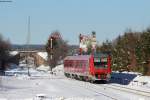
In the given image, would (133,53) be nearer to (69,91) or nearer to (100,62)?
(100,62)

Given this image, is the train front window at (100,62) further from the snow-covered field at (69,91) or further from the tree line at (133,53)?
the tree line at (133,53)

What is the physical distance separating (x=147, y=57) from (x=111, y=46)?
94.3ft

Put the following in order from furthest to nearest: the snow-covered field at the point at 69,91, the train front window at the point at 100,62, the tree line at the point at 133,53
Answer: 1. the tree line at the point at 133,53
2. the train front window at the point at 100,62
3. the snow-covered field at the point at 69,91

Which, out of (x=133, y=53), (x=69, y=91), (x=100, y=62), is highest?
(x=133, y=53)

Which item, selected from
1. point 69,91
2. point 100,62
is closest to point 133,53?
point 100,62

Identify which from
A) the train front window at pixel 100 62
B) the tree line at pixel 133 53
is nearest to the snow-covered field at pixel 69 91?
the train front window at pixel 100 62

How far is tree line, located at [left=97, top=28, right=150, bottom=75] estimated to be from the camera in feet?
230

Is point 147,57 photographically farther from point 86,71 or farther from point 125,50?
point 86,71

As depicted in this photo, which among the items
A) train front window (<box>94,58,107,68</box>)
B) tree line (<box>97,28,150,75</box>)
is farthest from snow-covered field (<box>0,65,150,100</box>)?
tree line (<box>97,28,150,75</box>)

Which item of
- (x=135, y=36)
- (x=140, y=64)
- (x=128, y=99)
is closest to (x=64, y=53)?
(x=135, y=36)

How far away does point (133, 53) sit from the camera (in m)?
78.5

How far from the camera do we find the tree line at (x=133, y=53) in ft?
230

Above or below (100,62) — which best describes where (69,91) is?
below

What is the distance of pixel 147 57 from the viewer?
70375 millimetres
